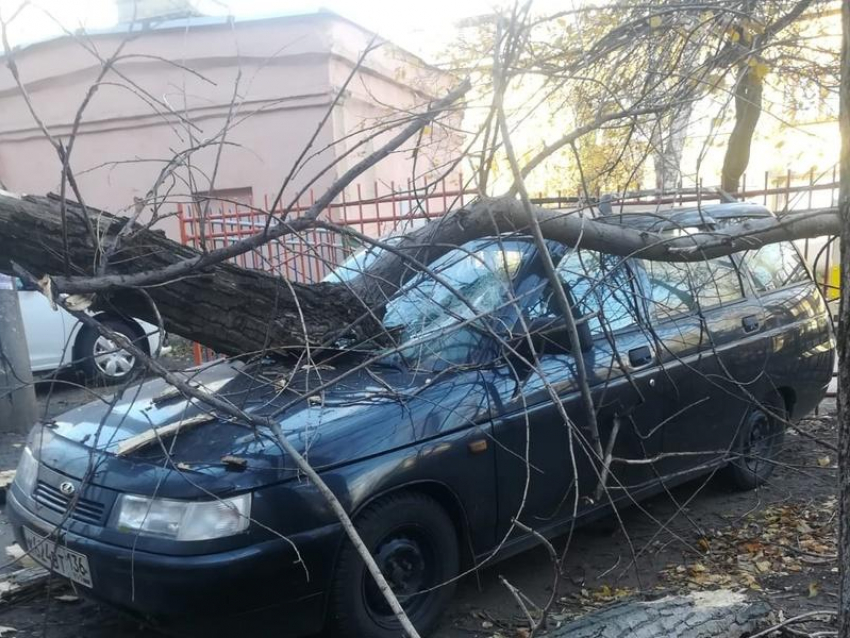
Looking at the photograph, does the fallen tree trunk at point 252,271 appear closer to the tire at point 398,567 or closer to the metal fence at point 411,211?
the metal fence at point 411,211

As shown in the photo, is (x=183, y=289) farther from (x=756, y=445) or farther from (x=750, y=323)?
(x=756, y=445)

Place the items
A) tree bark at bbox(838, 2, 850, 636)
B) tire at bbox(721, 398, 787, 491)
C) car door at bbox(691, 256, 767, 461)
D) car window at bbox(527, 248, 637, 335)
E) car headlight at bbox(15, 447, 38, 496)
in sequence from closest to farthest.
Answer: tree bark at bbox(838, 2, 850, 636)
car headlight at bbox(15, 447, 38, 496)
car window at bbox(527, 248, 637, 335)
car door at bbox(691, 256, 767, 461)
tire at bbox(721, 398, 787, 491)

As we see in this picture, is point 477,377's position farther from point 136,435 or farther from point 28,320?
point 28,320

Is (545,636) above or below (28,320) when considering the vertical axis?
below

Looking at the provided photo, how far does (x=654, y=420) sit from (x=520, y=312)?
1.11 m

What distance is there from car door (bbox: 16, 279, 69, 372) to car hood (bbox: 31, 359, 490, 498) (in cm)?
530

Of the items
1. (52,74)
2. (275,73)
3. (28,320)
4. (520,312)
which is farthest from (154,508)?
(52,74)

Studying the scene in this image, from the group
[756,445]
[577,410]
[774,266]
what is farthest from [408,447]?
[774,266]

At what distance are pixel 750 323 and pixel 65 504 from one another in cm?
377

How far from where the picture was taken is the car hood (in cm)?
287

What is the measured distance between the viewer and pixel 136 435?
318cm

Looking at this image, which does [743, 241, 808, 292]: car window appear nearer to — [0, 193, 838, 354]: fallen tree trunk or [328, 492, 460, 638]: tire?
[0, 193, 838, 354]: fallen tree trunk

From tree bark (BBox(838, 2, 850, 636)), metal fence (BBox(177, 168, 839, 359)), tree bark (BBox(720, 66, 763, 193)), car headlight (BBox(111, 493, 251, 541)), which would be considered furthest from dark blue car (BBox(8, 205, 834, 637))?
tree bark (BBox(720, 66, 763, 193))

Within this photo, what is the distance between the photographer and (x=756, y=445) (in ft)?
16.2
